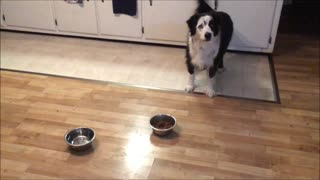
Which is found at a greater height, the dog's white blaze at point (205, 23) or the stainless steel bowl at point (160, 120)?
the dog's white blaze at point (205, 23)

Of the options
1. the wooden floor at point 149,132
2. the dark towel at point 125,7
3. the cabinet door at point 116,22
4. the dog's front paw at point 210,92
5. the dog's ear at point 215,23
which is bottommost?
the wooden floor at point 149,132

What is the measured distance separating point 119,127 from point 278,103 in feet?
3.98

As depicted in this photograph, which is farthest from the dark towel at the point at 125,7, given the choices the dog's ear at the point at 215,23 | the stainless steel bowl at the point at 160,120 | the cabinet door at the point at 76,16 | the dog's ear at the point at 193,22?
the stainless steel bowl at the point at 160,120

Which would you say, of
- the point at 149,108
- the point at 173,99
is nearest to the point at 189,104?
the point at 173,99

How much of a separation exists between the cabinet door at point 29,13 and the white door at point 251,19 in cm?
173

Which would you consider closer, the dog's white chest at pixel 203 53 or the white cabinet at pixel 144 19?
the dog's white chest at pixel 203 53

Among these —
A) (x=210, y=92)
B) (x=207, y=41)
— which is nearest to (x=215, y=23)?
(x=207, y=41)

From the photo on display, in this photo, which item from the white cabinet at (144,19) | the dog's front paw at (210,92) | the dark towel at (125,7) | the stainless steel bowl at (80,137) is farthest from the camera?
the dark towel at (125,7)

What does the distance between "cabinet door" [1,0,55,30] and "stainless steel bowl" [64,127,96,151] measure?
1815mm

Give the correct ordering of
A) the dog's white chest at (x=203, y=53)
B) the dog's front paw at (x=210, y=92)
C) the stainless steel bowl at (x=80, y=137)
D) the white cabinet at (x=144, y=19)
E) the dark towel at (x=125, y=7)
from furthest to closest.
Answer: the dark towel at (x=125, y=7), the white cabinet at (x=144, y=19), the dog's front paw at (x=210, y=92), the dog's white chest at (x=203, y=53), the stainless steel bowl at (x=80, y=137)

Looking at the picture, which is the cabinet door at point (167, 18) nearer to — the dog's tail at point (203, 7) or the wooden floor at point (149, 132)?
the dog's tail at point (203, 7)

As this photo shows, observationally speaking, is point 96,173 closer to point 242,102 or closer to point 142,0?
point 242,102

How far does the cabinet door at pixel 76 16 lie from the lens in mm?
3279

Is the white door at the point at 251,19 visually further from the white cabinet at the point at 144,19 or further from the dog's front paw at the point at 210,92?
the dog's front paw at the point at 210,92
